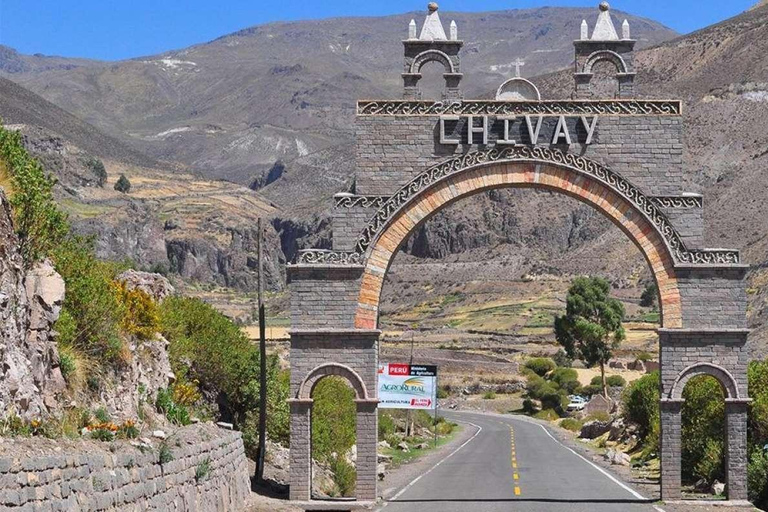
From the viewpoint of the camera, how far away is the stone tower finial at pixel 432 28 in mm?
27031

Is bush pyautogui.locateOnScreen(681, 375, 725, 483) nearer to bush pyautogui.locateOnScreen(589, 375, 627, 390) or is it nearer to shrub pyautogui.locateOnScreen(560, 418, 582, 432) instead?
shrub pyautogui.locateOnScreen(560, 418, 582, 432)

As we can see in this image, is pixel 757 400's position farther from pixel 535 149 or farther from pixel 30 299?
pixel 30 299

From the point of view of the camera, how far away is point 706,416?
31266 millimetres

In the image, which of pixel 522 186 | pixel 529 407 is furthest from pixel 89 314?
pixel 529 407

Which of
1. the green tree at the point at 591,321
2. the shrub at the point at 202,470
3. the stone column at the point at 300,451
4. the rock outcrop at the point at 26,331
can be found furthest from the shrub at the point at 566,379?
the rock outcrop at the point at 26,331

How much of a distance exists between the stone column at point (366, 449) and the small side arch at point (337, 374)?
208 mm

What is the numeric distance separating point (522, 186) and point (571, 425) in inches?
1639

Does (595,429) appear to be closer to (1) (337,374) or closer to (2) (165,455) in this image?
(1) (337,374)

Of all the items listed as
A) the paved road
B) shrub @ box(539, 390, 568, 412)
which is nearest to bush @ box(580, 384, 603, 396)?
shrub @ box(539, 390, 568, 412)

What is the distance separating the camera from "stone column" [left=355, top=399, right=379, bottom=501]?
25.3m

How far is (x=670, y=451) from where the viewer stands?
25406 millimetres

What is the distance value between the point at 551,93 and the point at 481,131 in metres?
124

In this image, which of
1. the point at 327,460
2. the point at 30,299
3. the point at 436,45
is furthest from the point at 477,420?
the point at 30,299

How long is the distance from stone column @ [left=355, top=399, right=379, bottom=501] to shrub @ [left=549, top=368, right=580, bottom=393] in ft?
190
